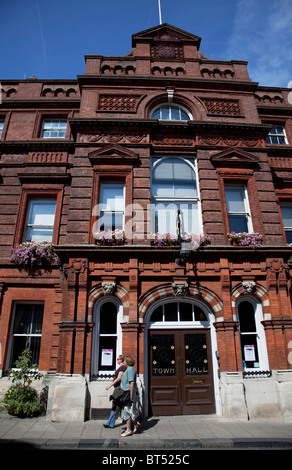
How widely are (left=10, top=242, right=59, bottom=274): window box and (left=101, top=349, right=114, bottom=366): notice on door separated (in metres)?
3.72

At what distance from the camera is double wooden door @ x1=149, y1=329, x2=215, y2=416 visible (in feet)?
29.6

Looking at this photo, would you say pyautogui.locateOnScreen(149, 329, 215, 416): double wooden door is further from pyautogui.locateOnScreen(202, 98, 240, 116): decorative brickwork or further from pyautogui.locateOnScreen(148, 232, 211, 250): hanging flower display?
pyautogui.locateOnScreen(202, 98, 240, 116): decorative brickwork

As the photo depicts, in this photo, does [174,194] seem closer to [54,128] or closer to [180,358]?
[180,358]

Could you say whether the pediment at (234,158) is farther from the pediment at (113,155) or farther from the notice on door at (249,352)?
the notice on door at (249,352)

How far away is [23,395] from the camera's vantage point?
8.86 m

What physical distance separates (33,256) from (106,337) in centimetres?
402

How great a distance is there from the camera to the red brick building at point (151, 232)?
359 inches

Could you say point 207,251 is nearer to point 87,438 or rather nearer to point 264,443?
point 264,443

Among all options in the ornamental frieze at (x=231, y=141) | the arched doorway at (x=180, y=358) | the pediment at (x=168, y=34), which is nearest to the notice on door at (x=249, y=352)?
the arched doorway at (x=180, y=358)

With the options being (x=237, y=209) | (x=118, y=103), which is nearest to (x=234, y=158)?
(x=237, y=209)

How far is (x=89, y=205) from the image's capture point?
1074cm

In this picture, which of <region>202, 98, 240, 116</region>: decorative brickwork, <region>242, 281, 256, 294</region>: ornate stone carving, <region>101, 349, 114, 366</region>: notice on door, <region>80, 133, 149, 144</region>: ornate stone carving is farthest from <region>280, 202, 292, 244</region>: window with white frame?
<region>101, 349, 114, 366</region>: notice on door

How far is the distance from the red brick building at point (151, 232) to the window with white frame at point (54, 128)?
97 millimetres

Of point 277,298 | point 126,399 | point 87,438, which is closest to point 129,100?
point 277,298
